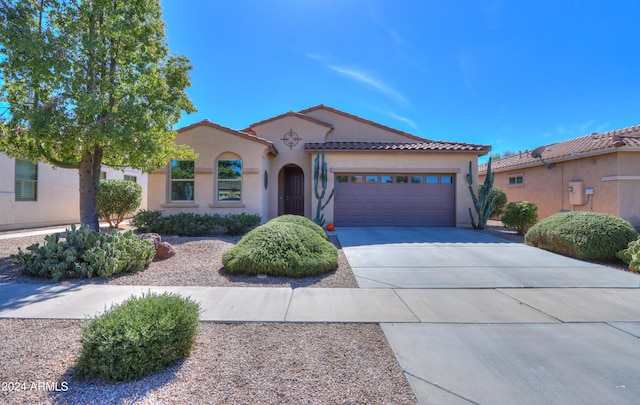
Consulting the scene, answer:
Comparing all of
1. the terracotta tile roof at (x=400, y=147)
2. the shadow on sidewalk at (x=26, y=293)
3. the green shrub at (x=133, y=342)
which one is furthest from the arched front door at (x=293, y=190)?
the green shrub at (x=133, y=342)

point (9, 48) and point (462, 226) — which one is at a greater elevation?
point (9, 48)

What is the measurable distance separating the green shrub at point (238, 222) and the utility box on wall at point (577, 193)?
536 inches

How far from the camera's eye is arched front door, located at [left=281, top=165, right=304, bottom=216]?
15.2 m

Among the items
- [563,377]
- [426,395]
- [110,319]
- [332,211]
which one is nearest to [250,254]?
[110,319]

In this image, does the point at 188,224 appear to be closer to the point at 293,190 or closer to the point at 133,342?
the point at 293,190

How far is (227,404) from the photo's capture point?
239 centimetres

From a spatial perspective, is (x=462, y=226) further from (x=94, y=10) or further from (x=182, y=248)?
(x=94, y=10)

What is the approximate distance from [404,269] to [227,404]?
16.4ft

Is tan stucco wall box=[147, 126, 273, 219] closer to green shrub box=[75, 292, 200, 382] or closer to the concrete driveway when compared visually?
the concrete driveway

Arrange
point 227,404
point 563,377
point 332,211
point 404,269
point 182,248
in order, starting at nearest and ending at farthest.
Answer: point 227,404
point 563,377
point 404,269
point 182,248
point 332,211

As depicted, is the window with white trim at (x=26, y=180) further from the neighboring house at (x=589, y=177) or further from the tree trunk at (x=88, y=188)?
the neighboring house at (x=589, y=177)

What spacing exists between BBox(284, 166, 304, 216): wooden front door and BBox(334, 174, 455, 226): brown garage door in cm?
245

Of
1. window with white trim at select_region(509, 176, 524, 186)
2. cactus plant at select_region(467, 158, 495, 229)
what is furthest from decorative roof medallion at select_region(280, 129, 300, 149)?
window with white trim at select_region(509, 176, 524, 186)

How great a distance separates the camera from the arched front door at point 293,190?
1523cm
